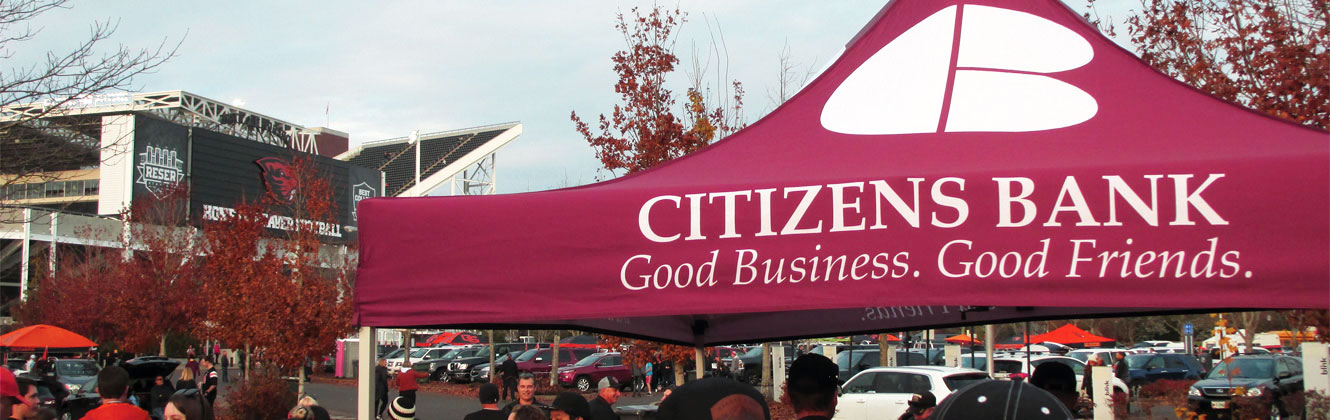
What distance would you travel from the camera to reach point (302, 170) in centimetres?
3036

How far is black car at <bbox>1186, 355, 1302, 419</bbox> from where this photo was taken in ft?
62.3

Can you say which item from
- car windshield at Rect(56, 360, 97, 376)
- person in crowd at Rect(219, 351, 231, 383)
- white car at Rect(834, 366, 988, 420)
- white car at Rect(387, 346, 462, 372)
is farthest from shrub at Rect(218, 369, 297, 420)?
person in crowd at Rect(219, 351, 231, 383)

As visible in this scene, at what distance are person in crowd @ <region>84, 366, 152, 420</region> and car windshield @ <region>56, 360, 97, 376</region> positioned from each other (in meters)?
22.3

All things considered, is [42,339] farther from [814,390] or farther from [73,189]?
[73,189]

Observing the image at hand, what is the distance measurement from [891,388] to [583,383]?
16.2 m

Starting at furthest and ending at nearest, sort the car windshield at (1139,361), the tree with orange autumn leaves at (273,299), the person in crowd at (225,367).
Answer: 1. the person in crowd at (225,367)
2. the car windshield at (1139,361)
3. the tree with orange autumn leaves at (273,299)

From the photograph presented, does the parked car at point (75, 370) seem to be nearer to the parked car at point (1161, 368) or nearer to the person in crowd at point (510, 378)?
the person in crowd at point (510, 378)

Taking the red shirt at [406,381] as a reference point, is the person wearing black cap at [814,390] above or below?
above

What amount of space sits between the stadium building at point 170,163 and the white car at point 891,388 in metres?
8.92

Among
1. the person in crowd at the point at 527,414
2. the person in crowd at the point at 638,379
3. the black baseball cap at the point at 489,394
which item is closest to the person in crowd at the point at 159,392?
the black baseball cap at the point at 489,394

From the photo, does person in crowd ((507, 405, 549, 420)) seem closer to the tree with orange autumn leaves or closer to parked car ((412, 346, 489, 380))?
the tree with orange autumn leaves

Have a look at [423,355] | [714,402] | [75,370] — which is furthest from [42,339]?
[423,355]

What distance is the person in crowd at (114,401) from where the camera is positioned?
17.6ft

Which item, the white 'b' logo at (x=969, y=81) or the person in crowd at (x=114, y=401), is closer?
the white 'b' logo at (x=969, y=81)
